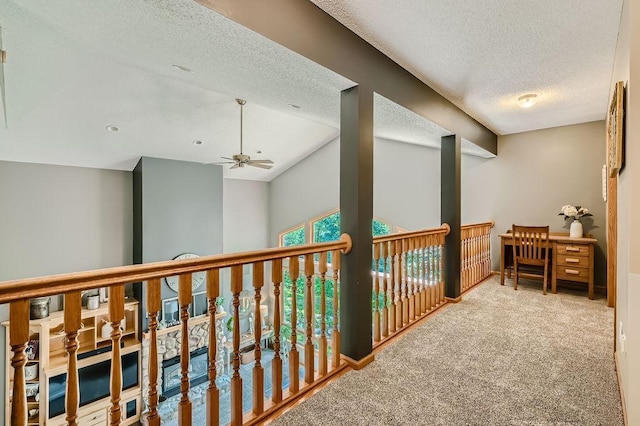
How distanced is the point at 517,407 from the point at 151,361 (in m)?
1.91

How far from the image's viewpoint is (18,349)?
963 mm

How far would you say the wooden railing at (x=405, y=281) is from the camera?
8.47 feet

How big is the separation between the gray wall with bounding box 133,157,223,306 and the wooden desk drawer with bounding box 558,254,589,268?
5983 millimetres

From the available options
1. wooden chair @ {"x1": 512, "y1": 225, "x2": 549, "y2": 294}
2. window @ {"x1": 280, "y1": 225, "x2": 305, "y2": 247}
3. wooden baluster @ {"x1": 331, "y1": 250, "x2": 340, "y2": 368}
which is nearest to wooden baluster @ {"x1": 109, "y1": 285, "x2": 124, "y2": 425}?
wooden baluster @ {"x1": 331, "y1": 250, "x2": 340, "y2": 368}

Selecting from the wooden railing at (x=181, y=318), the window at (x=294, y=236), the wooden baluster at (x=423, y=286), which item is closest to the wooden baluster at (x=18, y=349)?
the wooden railing at (x=181, y=318)

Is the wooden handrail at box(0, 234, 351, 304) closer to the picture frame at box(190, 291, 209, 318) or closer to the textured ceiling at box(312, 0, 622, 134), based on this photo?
the textured ceiling at box(312, 0, 622, 134)

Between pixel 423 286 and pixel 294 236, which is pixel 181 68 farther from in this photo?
pixel 294 236

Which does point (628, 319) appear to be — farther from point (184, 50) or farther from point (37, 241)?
point (37, 241)

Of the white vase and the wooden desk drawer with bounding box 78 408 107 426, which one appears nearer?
the white vase

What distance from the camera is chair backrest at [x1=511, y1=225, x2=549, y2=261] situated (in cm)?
392

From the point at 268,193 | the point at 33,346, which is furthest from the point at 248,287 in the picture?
the point at 33,346

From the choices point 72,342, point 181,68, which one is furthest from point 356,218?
point 181,68

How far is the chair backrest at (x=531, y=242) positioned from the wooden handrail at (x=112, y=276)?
368cm

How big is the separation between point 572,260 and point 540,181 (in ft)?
4.35
